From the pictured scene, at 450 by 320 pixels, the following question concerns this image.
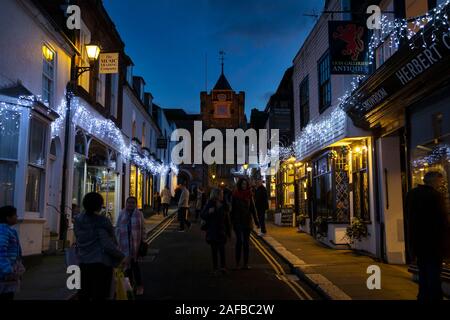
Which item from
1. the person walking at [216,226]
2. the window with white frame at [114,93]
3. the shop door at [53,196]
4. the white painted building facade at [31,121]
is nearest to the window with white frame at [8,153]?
the white painted building facade at [31,121]

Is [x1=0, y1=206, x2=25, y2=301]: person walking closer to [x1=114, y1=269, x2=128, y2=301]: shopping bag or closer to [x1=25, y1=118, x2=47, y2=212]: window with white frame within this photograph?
[x1=114, y1=269, x2=128, y2=301]: shopping bag

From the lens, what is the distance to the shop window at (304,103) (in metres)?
19.1

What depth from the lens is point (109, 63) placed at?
17062mm

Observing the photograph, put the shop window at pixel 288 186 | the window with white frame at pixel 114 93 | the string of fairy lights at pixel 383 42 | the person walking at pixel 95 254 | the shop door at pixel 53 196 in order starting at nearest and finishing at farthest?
1. the person walking at pixel 95 254
2. the string of fairy lights at pixel 383 42
3. the shop door at pixel 53 196
4. the window with white frame at pixel 114 93
5. the shop window at pixel 288 186

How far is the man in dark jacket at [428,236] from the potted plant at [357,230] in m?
6.32

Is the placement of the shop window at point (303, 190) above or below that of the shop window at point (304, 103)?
below

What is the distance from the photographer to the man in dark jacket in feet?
20.5

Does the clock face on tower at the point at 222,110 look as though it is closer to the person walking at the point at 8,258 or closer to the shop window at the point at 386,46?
the shop window at the point at 386,46

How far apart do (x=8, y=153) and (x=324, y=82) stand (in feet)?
32.7

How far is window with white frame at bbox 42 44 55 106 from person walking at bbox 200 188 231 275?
5.92 meters

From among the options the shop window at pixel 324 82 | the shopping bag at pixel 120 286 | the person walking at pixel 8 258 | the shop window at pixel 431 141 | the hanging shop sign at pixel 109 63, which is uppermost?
the hanging shop sign at pixel 109 63

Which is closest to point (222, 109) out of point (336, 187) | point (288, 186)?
point (288, 186)

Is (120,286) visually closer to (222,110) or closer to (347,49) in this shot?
(347,49)
